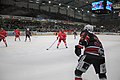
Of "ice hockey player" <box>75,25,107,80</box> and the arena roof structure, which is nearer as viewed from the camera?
"ice hockey player" <box>75,25,107,80</box>

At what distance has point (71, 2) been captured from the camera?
116 feet

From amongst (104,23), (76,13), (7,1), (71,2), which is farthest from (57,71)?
(104,23)

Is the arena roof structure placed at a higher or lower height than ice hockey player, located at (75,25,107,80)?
higher

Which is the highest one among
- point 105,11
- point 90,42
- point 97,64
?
point 105,11

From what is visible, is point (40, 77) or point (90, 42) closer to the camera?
point (90, 42)

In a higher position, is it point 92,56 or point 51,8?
point 51,8

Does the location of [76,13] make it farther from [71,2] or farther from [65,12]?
[71,2]

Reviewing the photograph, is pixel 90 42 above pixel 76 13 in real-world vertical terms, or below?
below

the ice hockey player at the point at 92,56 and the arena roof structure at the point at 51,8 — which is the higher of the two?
the arena roof structure at the point at 51,8

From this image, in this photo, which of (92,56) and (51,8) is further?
(51,8)

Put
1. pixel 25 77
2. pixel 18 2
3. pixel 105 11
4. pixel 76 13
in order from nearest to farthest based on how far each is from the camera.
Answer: pixel 25 77, pixel 105 11, pixel 18 2, pixel 76 13

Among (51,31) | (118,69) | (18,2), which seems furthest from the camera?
→ (18,2)

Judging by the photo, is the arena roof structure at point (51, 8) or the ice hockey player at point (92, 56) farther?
the arena roof structure at point (51, 8)

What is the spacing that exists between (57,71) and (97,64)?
1.93 metres
